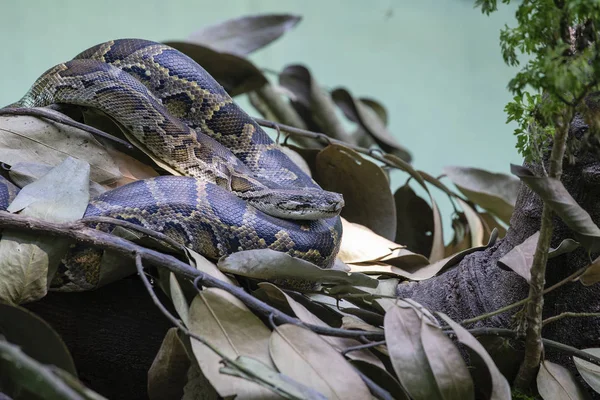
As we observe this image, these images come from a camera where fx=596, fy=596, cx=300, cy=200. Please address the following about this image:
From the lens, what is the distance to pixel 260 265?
45.9 inches

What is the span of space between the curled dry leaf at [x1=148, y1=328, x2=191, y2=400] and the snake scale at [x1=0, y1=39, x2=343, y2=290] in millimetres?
233

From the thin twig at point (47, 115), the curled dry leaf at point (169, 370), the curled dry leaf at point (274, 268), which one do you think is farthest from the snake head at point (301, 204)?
the curled dry leaf at point (169, 370)

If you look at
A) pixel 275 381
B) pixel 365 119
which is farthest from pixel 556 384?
pixel 365 119

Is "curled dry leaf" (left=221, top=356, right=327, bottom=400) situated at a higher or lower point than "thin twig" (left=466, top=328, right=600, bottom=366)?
lower

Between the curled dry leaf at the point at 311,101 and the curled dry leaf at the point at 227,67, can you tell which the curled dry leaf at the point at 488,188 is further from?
the curled dry leaf at the point at 311,101

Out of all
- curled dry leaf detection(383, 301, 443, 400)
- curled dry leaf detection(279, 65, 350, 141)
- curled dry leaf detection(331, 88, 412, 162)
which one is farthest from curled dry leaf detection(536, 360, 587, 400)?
curled dry leaf detection(279, 65, 350, 141)

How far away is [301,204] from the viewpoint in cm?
Result: 152

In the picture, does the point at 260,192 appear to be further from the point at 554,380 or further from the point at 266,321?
the point at 554,380

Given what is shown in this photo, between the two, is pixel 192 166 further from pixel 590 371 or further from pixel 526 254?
pixel 590 371

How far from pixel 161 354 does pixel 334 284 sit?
1.26ft

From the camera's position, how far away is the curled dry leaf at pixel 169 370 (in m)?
1.03

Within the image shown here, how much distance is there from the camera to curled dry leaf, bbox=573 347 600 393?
1109 mm

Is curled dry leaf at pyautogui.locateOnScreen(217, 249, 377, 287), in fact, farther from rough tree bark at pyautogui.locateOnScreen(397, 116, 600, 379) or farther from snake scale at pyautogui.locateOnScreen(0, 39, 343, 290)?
rough tree bark at pyautogui.locateOnScreen(397, 116, 600, 379)

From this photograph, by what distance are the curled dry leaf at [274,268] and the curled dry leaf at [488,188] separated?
1.03 metres
